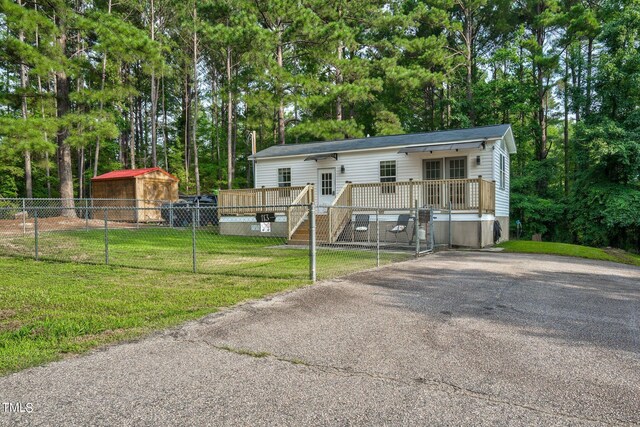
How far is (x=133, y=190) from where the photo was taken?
2216 cm

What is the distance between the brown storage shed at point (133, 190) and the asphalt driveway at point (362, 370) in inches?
744

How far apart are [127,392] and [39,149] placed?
1853 centimetres

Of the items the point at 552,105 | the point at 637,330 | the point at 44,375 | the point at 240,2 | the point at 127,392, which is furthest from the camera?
the point at 552,105

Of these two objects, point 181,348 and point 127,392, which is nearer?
point 127,392

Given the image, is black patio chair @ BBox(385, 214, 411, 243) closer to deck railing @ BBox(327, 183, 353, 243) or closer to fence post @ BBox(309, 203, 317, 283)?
deck railing @ BBox(327, 183, 353, 243)

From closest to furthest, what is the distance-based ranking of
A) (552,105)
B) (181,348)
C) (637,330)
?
1. (181,348)
2. (637,330)
3. (552,105)

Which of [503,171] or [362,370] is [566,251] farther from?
[362,370]

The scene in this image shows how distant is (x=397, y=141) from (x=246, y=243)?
23.9 feet

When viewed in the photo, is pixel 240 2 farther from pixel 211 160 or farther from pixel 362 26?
pixel 211 160

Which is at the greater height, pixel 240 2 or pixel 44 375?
pixel 240 2

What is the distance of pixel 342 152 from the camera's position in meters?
16.6

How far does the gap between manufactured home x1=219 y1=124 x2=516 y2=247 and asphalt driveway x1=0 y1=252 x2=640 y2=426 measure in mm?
7337

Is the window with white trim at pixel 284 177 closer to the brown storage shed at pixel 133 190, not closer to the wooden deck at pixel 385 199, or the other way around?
the wooden deck at pixel 385 199

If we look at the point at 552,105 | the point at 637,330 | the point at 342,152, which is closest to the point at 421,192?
the point at 342,152
